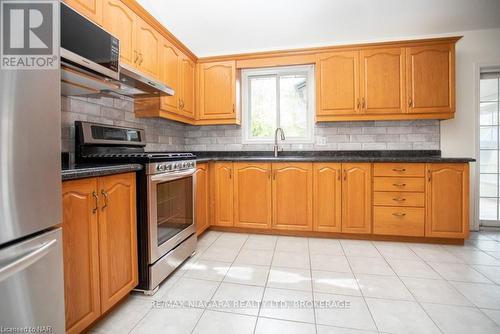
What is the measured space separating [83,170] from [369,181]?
2540 mm

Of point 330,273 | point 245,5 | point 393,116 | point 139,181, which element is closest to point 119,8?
point 245,5

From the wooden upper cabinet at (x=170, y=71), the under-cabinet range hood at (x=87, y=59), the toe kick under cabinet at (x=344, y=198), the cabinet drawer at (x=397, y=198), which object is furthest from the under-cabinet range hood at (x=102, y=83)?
the cabinet drawer at (x=397, y=198)

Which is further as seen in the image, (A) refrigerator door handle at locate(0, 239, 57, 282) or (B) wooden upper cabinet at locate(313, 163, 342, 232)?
(B) wooden upper cabinet at locate(313, 163, 342, 232)

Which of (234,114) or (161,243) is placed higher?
(234,114)

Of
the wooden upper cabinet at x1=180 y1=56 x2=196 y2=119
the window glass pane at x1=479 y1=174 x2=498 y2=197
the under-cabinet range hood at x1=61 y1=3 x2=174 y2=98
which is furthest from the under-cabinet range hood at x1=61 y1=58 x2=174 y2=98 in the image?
the window glass pane at x1=479 y1=174 x2=498 y2=197

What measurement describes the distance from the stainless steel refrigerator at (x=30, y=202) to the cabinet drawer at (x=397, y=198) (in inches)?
106

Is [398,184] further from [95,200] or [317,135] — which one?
[95,200]

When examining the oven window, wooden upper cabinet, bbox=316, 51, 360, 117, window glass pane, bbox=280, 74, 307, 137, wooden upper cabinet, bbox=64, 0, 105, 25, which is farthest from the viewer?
window glass pane, bbox=280, 74, 307, 137

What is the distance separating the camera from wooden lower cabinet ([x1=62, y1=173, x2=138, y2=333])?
1146mm

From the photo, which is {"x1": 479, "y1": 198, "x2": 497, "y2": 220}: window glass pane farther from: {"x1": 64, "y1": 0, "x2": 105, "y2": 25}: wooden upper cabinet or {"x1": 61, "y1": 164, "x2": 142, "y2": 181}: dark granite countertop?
{"x1": 64, "y1": 0, "x2": 105, "y2": 25}: wooden upper cabinet

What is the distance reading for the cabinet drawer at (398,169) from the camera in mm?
2598

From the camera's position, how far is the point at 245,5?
7.95 feet

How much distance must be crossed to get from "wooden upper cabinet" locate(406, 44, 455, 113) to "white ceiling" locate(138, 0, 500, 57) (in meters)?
0.31

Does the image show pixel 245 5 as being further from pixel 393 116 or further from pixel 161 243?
pixel 161 243
